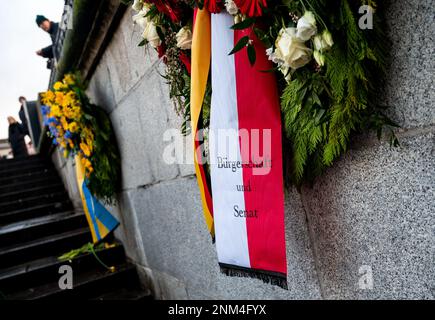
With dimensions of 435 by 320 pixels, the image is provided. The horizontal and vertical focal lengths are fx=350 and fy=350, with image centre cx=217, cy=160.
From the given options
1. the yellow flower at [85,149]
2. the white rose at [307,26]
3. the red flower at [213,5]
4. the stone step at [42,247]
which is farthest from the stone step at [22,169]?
the white rose at [307,26]

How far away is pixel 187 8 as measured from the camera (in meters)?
1.45

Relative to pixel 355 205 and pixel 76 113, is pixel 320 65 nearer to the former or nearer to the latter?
pixel 355 205

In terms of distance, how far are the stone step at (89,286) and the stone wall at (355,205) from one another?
121 cm

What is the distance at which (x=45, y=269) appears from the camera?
350 centimetres

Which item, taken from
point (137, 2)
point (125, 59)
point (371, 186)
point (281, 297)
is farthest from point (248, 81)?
point (125, 59)

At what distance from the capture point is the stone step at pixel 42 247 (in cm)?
385

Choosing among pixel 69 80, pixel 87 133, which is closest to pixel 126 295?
pixel 87 133

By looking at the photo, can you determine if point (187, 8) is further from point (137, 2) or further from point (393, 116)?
point (393, 116)

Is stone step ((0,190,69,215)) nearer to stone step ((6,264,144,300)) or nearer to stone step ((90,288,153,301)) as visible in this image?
stone step ((6,264,144,300))

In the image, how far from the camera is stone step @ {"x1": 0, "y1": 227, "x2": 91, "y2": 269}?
3.85m

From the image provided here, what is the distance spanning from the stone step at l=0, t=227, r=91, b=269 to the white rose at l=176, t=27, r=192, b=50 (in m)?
3.41

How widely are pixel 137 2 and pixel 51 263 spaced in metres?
3.01

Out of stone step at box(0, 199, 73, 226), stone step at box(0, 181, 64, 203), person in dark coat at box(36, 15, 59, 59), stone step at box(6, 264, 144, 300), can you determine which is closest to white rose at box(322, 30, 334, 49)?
stone step at box(6, 264, 144, 300)

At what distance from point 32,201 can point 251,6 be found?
20.7 feet
